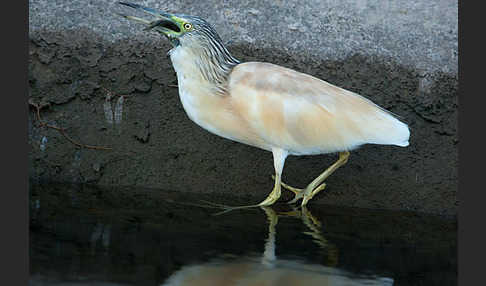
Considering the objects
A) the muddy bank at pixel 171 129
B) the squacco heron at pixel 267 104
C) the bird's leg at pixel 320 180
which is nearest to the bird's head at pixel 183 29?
the squacco heron at pixel 267 104

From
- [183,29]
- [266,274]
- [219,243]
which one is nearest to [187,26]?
[183,29]

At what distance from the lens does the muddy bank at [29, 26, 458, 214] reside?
7.55 meters

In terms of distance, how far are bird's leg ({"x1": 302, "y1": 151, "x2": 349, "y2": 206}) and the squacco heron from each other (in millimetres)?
137

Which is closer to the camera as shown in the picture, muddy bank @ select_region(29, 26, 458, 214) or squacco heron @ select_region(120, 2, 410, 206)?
squacco heron @ select_region(120, 2, 410, 206)

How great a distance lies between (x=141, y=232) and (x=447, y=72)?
386 centimetres

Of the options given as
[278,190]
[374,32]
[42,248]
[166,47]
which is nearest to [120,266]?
[42,248]

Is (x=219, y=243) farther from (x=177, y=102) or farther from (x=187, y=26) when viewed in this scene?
(x=177, y=102)

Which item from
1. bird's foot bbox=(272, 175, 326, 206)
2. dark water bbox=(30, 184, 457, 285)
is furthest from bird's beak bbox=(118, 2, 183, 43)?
bird's foot bbox=(272, 175, 326, 206)

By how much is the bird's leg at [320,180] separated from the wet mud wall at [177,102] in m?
0.29

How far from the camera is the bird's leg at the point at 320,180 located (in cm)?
703

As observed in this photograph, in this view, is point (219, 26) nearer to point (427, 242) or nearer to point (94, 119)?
point (94, 119)

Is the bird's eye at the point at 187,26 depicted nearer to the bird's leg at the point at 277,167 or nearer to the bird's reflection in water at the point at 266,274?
the bird's leg at the point at 277,167

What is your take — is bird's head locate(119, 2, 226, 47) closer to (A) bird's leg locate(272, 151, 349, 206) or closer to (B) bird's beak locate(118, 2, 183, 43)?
(B) bird's beak locate(118, 2, 183, 43)

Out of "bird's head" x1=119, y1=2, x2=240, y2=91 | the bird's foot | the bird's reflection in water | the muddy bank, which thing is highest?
"bird's head" x1=119, y1=2, x2=240, y2=91
